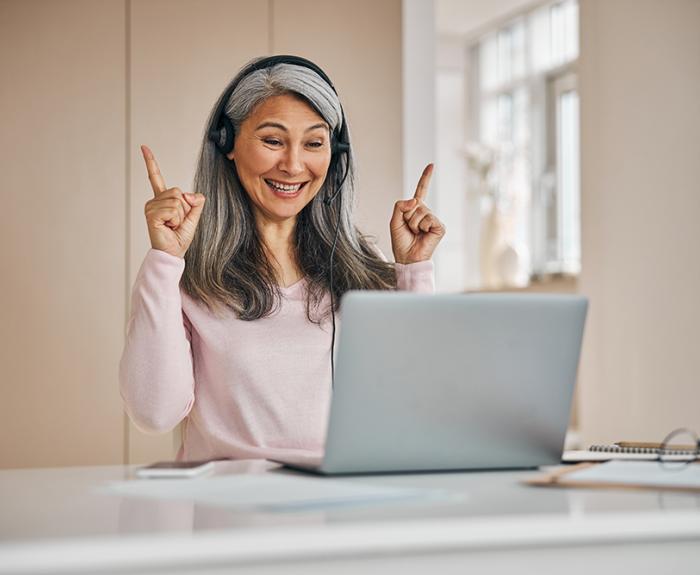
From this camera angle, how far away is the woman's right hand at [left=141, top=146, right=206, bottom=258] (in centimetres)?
151

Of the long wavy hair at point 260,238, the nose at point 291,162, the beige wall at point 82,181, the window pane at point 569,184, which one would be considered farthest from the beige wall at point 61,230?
the window pane at point 569,184

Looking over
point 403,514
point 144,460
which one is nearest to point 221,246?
point 403,514

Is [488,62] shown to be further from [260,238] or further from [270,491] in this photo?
[270,491]

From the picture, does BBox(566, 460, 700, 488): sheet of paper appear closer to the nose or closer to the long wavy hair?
the long wavy hair

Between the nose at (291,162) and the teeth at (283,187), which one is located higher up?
the nose at (291,162)

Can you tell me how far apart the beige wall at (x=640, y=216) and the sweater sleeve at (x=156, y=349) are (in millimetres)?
2097

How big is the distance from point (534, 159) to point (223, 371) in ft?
18.0

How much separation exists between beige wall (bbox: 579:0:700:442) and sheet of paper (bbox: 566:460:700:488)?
7.20ft

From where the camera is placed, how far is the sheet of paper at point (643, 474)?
0.99 meters

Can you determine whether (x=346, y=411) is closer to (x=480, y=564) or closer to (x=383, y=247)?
(x=480, y=564)

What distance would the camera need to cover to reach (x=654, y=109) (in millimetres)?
3398

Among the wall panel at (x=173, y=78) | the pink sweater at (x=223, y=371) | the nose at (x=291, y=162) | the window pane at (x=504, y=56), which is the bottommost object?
the pink sweater at (x=223, y=371)

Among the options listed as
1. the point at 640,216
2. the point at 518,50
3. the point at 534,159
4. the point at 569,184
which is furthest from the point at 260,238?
the point at 518,50

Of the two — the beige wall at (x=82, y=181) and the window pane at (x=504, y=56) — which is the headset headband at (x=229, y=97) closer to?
the beige wall at (x=82, y=181)
